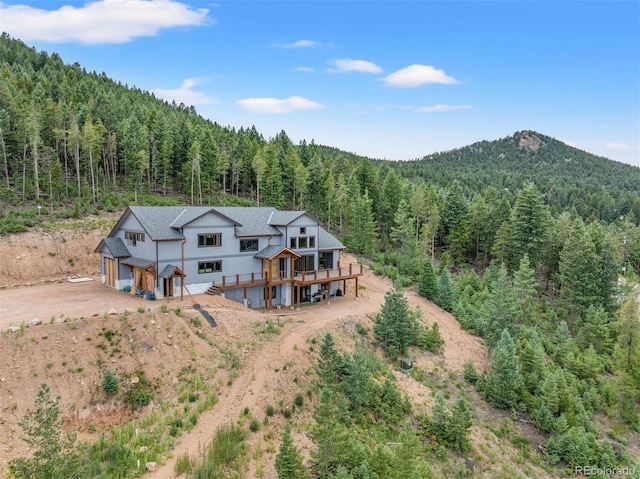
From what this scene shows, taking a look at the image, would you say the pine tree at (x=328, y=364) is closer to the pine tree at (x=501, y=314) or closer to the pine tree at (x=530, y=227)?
the pine tree at (x=501, y=314)

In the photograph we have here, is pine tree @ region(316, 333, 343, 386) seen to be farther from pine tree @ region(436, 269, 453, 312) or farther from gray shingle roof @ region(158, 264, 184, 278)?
pine tree @ region(436, 269, 453, 312)

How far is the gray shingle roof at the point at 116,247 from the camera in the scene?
95.0ft

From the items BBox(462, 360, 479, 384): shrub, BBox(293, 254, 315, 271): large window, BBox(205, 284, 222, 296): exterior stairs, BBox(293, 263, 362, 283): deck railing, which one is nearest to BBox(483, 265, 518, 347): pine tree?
BBox(462, 360, 479, 384): shrub

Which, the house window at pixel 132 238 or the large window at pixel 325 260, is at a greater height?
the house window at pixel 132 238

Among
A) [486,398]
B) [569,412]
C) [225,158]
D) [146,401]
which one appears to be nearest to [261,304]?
[146,401]

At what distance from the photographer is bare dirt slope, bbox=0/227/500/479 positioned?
16703 millimetres

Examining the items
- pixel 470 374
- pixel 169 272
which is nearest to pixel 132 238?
pixel 169 272

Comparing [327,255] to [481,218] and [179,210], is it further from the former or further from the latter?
[481,218]

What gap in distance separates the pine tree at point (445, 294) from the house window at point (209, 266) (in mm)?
18845

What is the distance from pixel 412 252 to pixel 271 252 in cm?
2072

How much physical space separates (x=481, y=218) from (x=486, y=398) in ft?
109

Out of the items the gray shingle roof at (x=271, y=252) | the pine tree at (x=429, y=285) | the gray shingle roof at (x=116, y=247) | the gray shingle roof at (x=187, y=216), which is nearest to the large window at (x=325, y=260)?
the gray shingle roof at (x=271, y=252)

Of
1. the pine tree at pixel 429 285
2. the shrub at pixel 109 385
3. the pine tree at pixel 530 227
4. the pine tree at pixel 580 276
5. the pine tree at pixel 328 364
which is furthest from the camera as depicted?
the pine tree at pixel 530 227

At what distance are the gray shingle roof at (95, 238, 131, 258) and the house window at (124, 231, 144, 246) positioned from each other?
1.66 ft
